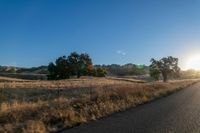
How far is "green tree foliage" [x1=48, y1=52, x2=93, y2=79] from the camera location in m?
87.8

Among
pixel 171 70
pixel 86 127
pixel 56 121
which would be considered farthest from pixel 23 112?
pixel 171 70

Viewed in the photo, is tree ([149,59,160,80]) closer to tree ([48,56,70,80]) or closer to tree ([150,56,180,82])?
tree ([150,56,180,82])

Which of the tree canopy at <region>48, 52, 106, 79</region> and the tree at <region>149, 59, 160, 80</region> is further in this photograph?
the tree at <region>149, 59, 160, 80</region>

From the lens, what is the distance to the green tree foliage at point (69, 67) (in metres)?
87.8

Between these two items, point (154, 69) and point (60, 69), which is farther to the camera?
point (154, 69)

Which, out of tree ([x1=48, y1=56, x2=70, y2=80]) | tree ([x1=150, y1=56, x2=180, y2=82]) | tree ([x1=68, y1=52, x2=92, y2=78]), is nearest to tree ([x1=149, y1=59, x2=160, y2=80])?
tree ([x1=150, y1=56, x2=180, y2=82])

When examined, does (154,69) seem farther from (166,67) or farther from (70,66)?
(70,66)

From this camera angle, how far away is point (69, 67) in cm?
8869

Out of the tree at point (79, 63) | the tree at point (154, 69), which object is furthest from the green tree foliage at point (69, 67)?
the tree at point (154, 69)

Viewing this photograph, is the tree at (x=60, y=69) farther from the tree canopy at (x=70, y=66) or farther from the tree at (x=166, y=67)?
the tree at (x=166, y=67)

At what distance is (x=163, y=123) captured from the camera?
10.1 m

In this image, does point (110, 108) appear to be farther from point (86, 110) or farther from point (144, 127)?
point (144, 127)

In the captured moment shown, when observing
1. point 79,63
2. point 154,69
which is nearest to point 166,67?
point 154,69

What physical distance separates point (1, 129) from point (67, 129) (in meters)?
1.99
